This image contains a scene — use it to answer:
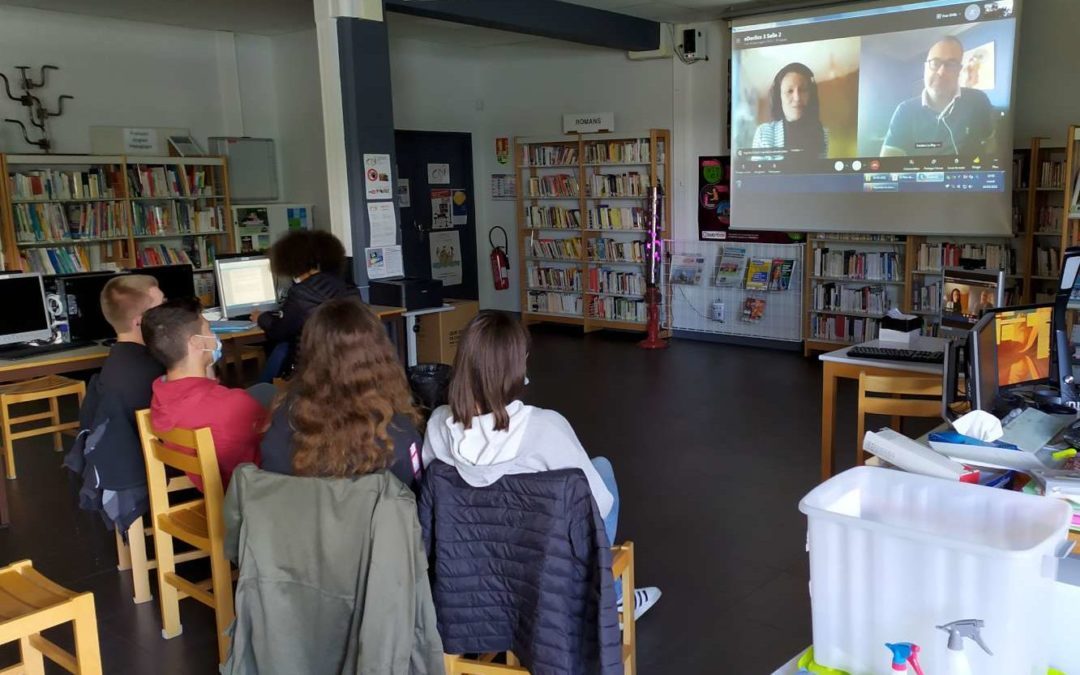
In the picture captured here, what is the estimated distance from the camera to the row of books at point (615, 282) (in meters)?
8.85

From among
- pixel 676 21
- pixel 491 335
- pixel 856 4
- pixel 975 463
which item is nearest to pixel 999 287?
pixel 975 463

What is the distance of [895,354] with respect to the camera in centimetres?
389

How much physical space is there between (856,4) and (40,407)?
6.85 meters

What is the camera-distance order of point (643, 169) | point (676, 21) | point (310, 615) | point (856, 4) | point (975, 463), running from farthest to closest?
point (643, 169) → point (676, 21) → point (856, 4) → point (975, 463) → point (310, 615)

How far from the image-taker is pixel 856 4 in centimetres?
702

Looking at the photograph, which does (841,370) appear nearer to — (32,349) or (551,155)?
(32,349)

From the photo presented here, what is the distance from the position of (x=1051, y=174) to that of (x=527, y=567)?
19.0ft

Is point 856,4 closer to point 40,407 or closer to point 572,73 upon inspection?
point 572,73

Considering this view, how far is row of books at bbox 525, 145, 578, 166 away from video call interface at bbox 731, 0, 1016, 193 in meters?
1.85

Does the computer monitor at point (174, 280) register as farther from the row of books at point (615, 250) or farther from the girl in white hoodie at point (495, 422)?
the row of books at point (615, 250)

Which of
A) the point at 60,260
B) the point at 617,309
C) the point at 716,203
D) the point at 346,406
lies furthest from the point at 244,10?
the point at 346,406

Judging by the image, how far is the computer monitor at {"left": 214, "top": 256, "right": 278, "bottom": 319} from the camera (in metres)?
5.42

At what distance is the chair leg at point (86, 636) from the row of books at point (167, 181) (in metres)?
6.34

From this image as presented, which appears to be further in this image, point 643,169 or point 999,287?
point 643,169
